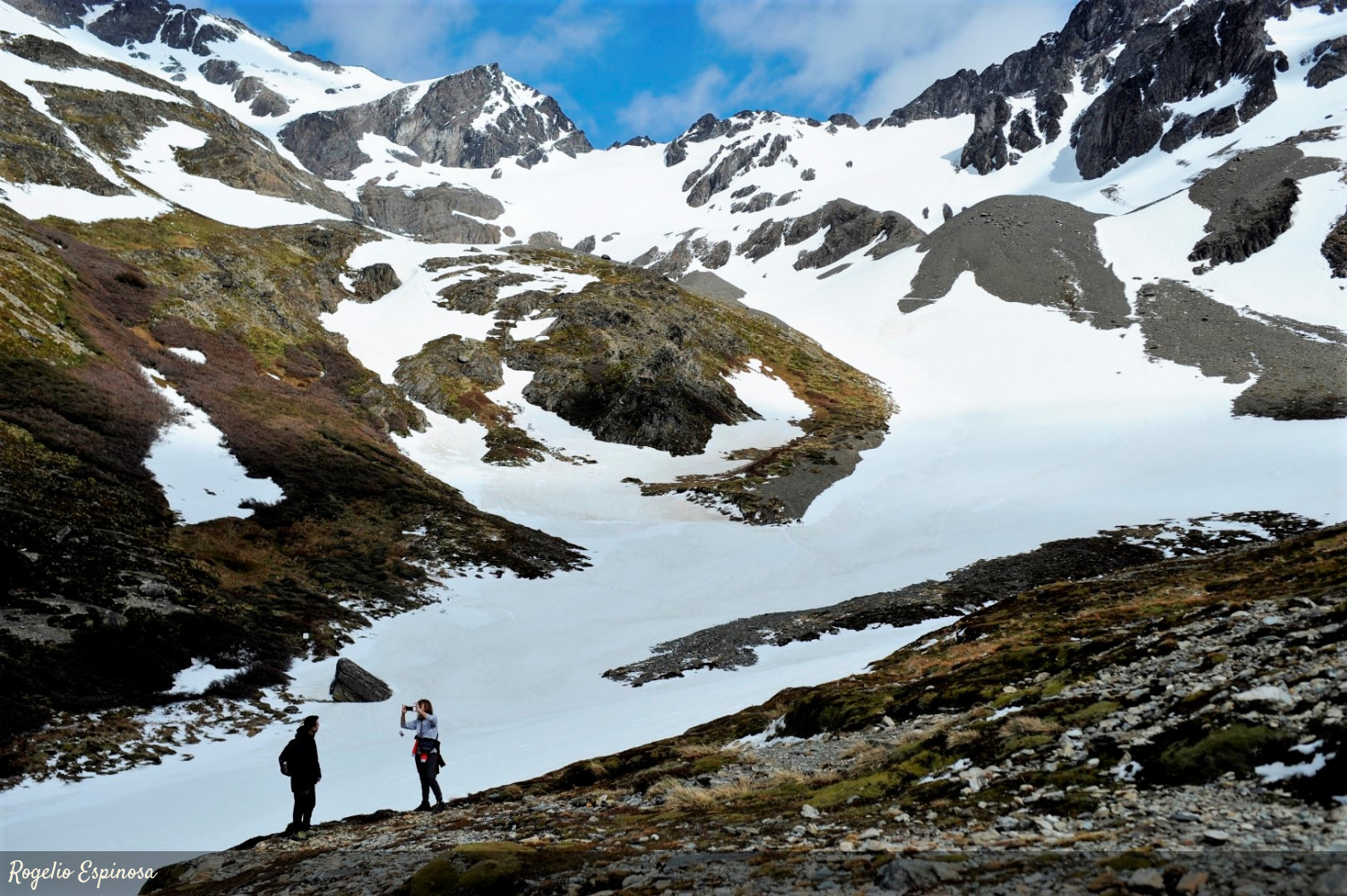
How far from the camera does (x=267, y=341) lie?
232ft

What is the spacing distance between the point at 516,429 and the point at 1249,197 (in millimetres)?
141332

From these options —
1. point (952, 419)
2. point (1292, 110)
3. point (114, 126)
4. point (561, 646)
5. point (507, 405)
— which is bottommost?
point (561, 646)

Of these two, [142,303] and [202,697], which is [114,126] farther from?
[202,697]

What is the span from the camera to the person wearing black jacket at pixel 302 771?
13820mm

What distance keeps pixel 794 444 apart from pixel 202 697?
2480 inches

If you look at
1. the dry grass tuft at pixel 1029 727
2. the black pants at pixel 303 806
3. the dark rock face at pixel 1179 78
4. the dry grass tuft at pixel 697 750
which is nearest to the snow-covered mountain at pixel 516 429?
the black pants at pixel 303 806

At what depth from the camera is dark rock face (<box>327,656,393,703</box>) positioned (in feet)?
87.5

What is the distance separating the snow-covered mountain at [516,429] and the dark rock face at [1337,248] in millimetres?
513

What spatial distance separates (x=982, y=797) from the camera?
8.77m

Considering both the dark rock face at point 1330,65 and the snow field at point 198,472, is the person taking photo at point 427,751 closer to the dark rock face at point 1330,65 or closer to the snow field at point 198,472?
the snow field at point 198,472

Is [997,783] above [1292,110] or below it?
below

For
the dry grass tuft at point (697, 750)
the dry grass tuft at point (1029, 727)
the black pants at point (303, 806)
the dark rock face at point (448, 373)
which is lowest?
the dry grass tuft at point (1029, 727)

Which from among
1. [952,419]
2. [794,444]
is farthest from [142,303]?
[952,419]

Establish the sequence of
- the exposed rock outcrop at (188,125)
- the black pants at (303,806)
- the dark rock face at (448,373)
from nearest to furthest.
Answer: the black pants at (303,806)
the dark rock face at (448,373)
the exposed rock outcrop at (188,125)
